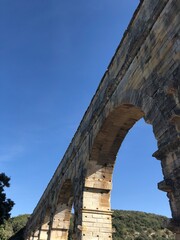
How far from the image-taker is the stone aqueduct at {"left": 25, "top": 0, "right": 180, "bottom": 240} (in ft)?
12.9

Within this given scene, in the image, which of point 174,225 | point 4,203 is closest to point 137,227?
point 4,203

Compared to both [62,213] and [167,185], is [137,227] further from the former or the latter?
[167,185]

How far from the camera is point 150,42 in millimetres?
5020

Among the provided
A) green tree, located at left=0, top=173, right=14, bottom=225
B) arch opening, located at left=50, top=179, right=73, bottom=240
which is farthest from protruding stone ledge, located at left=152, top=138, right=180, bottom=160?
green tree, located at left=0, top=173, right=14, bottom=225

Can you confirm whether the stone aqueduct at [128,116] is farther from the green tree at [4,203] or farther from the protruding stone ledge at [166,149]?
the green tree at [4,203]

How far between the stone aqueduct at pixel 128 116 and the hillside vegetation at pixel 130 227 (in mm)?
17127

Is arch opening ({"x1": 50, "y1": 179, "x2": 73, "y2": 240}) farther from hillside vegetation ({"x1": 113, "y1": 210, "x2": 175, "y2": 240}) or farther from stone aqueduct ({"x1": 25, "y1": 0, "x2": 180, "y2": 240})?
hillside vegetation ({"x1": 113, "y1": 210, "x2": 175, "y2": 240})

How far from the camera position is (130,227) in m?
29.3

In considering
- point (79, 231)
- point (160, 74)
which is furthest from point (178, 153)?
point (79, 231)

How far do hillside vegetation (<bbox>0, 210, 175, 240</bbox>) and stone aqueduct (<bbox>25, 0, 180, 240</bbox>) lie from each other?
17.1 m

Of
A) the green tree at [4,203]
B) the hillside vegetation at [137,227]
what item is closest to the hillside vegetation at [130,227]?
the hillside vegetation at [137,227]

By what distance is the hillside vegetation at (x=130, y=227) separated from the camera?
26136 mm

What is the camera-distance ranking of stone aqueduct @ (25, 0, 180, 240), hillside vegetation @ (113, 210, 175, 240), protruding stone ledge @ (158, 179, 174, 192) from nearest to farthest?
protruding stone ledge @ (158, 179, 174, 192) → stone aqueduct @ (25, 0, 180, 240) → hillside vegetation @ (113, 210, 175, 240)

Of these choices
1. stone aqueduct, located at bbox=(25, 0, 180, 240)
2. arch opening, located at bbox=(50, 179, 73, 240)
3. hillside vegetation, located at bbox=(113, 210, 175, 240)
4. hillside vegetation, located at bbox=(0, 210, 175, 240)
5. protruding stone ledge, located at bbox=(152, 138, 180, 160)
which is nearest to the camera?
protruding stone ledge, located at bbox=(152, 138, 180, 160)
